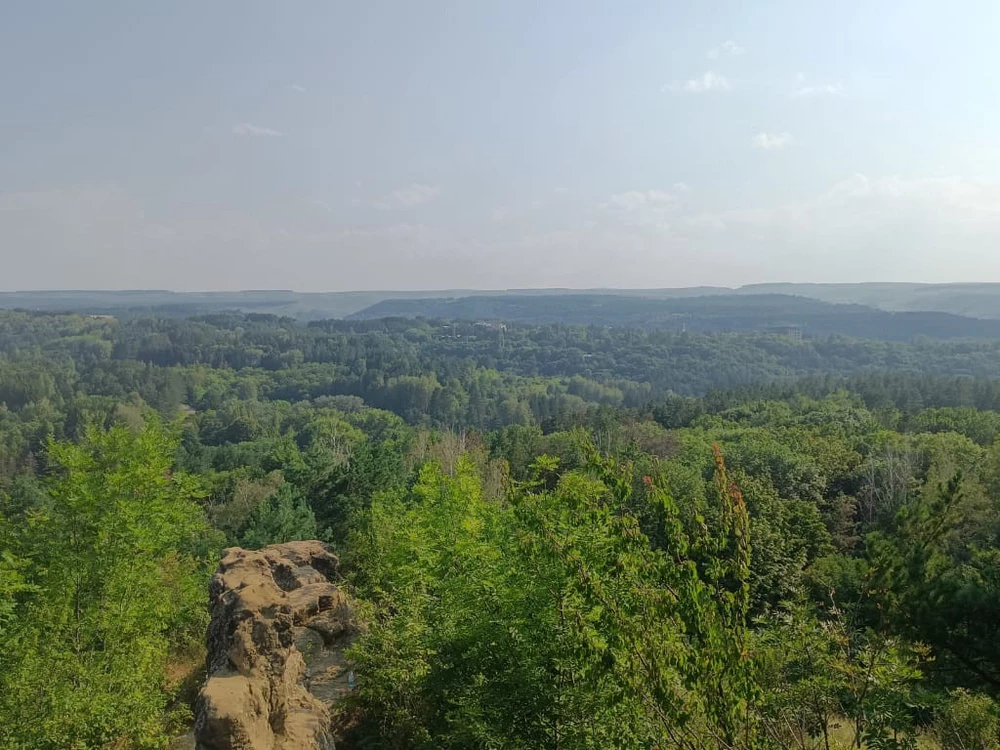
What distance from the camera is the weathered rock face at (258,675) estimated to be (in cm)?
968

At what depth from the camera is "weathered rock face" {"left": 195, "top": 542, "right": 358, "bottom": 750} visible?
9.68 meters

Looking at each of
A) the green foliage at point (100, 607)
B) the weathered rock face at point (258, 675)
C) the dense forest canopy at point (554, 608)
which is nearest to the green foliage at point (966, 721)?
→ the dense forest canopy at point (554, 608)

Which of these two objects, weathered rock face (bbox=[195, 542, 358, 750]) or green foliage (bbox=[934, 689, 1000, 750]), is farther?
green foliage (bbox=[934, 689, 1000, 750])

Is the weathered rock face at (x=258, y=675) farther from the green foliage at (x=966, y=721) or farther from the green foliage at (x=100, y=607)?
the green foliage at (x=966, y=721)

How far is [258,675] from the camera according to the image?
11.4 metres

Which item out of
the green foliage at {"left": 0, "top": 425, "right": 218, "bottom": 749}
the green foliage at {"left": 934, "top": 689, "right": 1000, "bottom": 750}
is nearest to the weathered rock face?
the green foliage at {"left": 0, "top": 425, "right": 218, "bottom": 749}

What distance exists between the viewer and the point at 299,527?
33.4 metres

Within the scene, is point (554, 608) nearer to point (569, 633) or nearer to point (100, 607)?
point (569, 633)

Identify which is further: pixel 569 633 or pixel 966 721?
pixel 966 721

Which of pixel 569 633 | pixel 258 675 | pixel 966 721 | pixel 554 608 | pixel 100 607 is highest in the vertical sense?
pixel 569 633

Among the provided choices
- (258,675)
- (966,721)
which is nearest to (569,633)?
(258,675)

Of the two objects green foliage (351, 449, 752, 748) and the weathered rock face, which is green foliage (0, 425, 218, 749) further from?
green foliage (351, 449, 752, 748)

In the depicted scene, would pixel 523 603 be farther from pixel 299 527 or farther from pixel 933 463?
pixel 933 463

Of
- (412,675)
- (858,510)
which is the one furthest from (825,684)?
(858,510)
